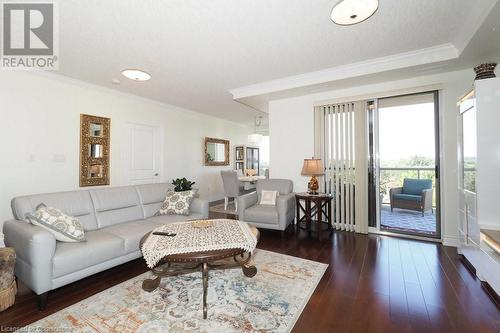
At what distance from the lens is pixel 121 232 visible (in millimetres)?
2443

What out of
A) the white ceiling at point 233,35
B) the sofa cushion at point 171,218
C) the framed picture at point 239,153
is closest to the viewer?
the white ceiling at point 233,35

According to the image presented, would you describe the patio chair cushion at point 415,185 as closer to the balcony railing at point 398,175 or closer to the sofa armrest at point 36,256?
the balcony railing at point 398,175

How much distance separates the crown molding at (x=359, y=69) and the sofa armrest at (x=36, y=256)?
10.9 ft

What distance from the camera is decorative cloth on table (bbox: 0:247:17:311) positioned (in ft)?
5.67

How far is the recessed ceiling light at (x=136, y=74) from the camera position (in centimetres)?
316

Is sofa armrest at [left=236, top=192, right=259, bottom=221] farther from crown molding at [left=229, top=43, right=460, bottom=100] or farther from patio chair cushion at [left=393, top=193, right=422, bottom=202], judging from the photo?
patio chair cushion at [left=393, top=193, right=422, bottom=202]

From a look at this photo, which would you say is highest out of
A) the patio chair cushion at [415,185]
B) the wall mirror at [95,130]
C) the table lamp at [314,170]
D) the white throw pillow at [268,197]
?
the wall mirror at [95,130]

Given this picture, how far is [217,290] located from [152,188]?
6.50ft

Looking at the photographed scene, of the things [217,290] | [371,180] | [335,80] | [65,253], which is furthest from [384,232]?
[65,253]

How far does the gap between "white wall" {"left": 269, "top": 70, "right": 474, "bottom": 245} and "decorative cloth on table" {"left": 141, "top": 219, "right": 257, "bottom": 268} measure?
2336 mm

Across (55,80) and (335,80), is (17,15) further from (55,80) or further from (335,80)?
(335,80)

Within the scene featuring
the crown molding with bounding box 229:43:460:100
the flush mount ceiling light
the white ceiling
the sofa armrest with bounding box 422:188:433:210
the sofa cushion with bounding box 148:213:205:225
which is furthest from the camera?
the sofa armrest with bounding box 422:188:433:210

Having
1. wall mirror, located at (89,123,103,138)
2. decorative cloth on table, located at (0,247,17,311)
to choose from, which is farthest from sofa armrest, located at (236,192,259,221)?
wall mirror, located at (89,123,103,138)

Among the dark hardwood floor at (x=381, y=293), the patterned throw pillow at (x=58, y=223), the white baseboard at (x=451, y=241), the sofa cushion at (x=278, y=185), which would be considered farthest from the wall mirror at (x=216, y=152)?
the white baseboard at (x=451, y=241)
